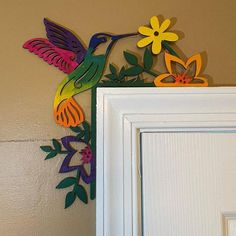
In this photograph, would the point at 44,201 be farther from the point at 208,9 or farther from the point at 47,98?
the point at 208,9

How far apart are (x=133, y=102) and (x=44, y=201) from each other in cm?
26

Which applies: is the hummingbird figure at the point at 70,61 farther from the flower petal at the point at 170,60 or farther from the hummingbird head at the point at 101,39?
the flower petal at the point at 170,60

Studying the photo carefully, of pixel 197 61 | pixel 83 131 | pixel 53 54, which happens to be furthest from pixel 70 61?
pixel 197 61

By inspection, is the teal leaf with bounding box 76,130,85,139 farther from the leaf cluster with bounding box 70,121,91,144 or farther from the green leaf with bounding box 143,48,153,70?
the green leaf with bounding box 143,48,153,70

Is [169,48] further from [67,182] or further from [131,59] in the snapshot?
[67,182]

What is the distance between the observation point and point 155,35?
2.31 ft

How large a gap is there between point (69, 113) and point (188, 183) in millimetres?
269

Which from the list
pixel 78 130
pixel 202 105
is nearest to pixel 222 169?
pixel 202 105

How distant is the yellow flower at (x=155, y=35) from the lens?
702 mm

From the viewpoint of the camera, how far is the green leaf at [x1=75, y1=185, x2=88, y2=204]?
0.66m

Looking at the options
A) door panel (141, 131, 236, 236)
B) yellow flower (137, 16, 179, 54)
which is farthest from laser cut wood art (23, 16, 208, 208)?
door panel (141, 131, 236, 236)

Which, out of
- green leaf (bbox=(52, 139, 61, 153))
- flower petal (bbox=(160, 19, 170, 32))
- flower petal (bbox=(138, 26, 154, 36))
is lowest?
green leaf (bbox=(52, 139, 61, 153))

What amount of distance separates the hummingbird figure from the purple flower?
3cm

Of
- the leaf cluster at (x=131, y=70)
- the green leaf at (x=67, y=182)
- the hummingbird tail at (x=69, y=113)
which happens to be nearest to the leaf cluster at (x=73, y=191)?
the green leaf at (x=67, y=182)
